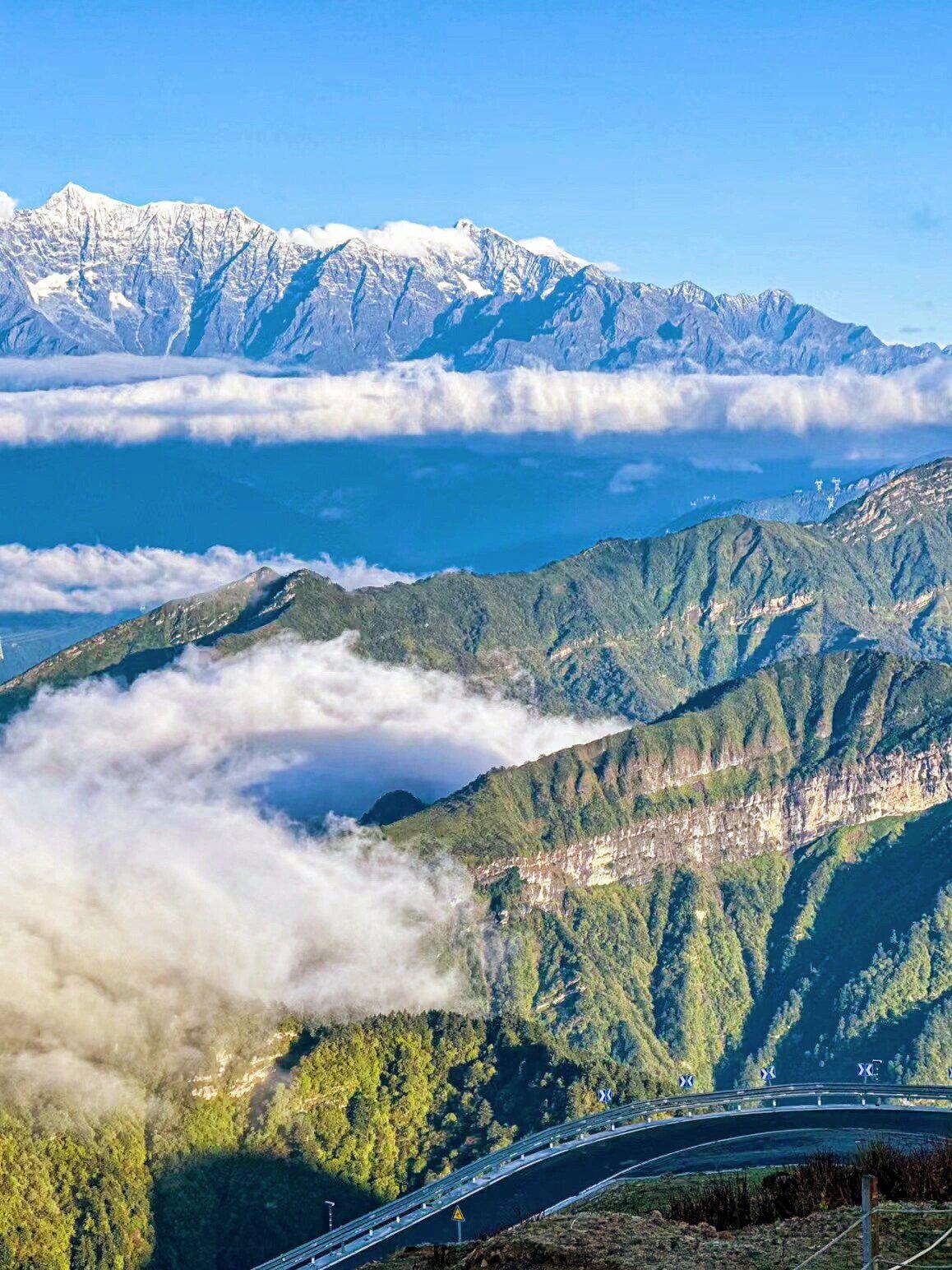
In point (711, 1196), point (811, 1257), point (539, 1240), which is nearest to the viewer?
point (811, 1257)

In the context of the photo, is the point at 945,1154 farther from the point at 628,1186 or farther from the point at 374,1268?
the point at 628,1186

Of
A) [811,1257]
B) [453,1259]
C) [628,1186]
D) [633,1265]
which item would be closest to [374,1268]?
[453,1259]

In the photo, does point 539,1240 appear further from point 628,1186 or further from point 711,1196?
point 628,1186

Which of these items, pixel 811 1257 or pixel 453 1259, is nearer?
pixel 811 1257

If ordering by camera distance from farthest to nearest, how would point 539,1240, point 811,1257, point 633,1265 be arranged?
point 539,1240 < point 633,1265 < point 811,1257

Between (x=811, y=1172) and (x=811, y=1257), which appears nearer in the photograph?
(x=811, y=1257)

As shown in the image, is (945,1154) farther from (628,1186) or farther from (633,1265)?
(628,1186)

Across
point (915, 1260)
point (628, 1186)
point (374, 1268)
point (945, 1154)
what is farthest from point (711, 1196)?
point (628, 1186)

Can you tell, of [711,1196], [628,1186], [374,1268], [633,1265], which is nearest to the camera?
[633,1265]
